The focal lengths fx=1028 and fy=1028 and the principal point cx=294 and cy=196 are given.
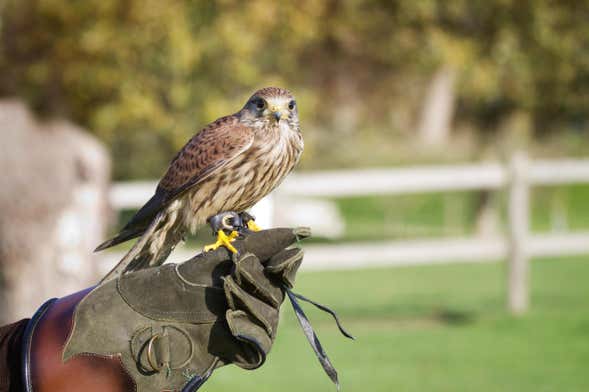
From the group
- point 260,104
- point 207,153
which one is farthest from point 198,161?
point 260,104

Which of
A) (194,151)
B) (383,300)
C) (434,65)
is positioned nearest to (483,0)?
(434,65)

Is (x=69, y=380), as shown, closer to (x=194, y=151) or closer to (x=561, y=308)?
(x=194, y=151)

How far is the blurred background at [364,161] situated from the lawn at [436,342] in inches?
1.1

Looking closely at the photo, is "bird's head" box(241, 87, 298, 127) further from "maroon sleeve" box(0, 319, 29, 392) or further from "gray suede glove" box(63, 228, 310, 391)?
"maroon sleeve" box(0, 319, 29, 392)

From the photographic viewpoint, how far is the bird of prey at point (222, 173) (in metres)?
3.16

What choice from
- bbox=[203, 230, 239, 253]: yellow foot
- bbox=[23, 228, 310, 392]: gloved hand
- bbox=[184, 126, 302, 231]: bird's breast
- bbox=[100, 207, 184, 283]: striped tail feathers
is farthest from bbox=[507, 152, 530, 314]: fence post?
bbox=[23, 228, 310, 392]: gloved hand

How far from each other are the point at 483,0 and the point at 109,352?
48.6ft

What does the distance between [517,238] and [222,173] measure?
6.00 meters

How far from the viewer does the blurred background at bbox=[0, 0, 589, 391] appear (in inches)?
250

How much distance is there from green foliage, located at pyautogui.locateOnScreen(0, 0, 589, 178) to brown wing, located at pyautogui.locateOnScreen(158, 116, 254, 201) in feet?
33.5

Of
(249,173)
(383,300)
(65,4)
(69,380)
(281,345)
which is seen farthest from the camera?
(65,4)

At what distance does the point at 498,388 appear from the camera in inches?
248

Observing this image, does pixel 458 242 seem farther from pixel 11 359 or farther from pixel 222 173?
pixel 11 359

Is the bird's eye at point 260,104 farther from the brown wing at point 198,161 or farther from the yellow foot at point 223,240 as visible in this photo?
the yellow foot at point 223,240
